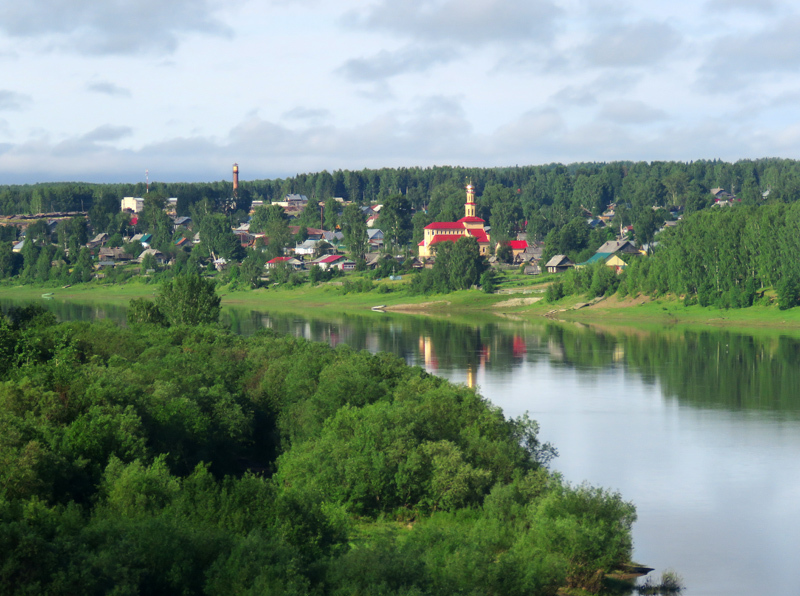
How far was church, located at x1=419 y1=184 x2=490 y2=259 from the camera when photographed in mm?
119500

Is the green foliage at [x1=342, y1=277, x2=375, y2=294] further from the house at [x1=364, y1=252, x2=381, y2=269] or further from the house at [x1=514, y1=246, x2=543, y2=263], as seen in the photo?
the house at [x1=514, y1=246, x2=543, y2=263]

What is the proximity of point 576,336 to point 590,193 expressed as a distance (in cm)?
9933

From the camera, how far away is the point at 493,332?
72.2 m

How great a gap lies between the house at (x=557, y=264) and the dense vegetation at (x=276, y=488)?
69910mm

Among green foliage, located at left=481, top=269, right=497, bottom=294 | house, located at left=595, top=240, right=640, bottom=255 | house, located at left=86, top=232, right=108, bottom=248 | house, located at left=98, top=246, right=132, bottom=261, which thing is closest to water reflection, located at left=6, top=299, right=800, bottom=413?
green foliage, located at left=481, top=269, right=497, bottom=294

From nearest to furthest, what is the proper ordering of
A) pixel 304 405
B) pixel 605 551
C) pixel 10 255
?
pixel 605 551
pixel 304 405
pixel 10 255

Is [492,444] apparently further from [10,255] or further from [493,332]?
[10,255]

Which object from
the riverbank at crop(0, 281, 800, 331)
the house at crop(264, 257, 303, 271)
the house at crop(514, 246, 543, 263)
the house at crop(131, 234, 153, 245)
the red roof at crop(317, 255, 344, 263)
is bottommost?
the riverbank at crop(0, 281, 800, 331)

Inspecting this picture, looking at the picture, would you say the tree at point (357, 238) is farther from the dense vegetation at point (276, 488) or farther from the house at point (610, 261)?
the dense vegetation at point (276, 488)

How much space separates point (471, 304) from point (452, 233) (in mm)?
30901

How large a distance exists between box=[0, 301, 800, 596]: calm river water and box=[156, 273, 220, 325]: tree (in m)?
9.19

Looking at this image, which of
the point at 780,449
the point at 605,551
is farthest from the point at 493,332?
A: the point at 605,551

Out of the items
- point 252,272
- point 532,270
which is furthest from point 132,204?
point 532,270

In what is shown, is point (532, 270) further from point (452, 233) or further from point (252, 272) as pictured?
point (252, 272)
